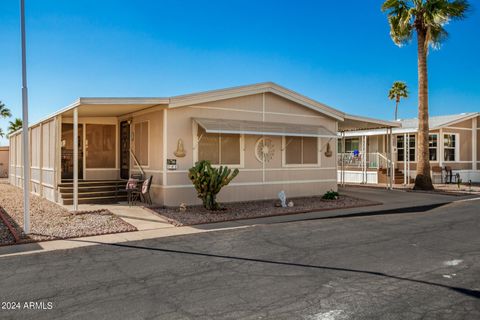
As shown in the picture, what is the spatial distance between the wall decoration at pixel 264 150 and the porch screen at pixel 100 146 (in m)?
5.58

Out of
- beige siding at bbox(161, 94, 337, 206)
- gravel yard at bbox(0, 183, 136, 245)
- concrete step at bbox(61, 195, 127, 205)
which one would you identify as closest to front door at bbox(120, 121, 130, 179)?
concrete step at bbox(61, 195, 127, 205)

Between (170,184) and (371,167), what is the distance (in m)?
15.3

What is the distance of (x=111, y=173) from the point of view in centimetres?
1481

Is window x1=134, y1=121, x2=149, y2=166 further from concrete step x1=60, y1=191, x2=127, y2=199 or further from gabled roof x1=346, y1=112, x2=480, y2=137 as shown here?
gabled roof x1=346, y1=112, x2=480, y2=137

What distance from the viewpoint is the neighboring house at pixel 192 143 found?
467 inches

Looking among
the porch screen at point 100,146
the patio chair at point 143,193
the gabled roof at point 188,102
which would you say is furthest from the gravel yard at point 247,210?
the porch screen at point 100,146

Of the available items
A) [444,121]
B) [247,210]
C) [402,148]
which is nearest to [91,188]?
[247,210]

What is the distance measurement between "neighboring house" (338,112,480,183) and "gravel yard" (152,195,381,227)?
968 cm

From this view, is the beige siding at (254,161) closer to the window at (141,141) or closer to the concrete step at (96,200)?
the window at (141,141)

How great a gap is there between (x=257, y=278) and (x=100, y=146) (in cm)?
1114

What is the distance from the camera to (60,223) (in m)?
9.23

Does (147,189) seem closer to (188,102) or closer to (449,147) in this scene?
(188,102)

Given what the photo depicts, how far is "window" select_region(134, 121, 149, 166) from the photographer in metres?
12.9

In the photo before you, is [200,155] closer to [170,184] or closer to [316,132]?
[170,184]
